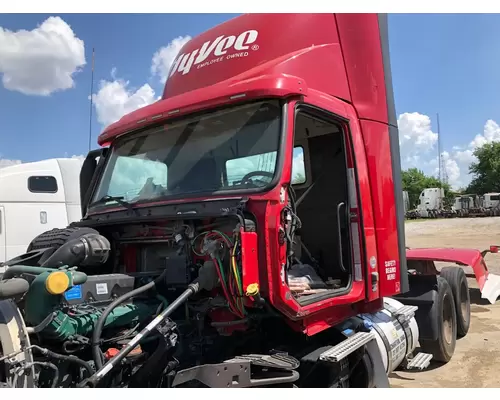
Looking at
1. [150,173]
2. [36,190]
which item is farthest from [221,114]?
[36,190]

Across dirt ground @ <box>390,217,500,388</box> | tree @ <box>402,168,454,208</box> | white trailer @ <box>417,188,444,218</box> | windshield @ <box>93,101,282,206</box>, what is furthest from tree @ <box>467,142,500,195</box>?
windshield @ <box>93,101,282,206</box>

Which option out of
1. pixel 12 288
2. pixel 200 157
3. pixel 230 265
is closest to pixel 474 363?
pixel 230 265

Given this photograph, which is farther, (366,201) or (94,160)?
(94,160)

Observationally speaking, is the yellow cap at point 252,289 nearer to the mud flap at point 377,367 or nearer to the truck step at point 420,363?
the mud flap at point 377,367

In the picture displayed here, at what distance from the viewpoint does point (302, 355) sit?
365 cm

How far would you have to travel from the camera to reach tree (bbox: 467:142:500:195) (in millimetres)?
57469

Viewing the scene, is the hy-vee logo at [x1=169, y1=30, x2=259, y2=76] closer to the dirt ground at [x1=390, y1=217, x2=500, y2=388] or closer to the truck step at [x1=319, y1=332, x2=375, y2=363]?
the truck step at [x1=319, y1=332, x2=375, y2=363]

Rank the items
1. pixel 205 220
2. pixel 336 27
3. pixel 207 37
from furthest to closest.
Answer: pixel 207 37, pixel 336 27, pixel 205 220

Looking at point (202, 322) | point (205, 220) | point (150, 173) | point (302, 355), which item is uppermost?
point (150, 173)

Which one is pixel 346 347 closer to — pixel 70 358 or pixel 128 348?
pixel 128 348

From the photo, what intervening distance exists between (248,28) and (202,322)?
2.67 m

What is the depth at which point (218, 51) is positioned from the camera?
456 cm

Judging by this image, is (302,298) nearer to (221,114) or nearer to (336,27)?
(221,114)

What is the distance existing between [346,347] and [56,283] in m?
2.10
